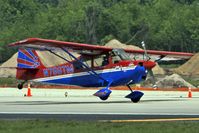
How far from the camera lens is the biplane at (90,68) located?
95.1 feet

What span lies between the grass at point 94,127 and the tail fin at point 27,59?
1669 centimetres

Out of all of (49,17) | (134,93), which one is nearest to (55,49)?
(134,93)

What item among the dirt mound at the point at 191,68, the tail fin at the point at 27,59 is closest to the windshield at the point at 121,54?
the tail fin at the point at 27,59

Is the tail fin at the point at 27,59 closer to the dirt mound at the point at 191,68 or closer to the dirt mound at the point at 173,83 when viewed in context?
the dirt mound at the point at 173,83

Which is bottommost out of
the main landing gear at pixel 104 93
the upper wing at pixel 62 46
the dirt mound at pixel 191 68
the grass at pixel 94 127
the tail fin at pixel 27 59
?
the grass at pixel 94 127

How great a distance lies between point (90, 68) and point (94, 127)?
15.5 meters

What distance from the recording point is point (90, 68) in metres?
30.7

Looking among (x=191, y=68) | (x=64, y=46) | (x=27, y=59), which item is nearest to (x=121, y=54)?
(x=64, y=46)

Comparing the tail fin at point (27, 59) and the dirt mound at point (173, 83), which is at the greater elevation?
the tail fin at point (27, 59)

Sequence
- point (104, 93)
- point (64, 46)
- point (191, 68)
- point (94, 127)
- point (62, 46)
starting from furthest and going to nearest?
point (191, 68) → point (64, 46) → point (62, 46) → point (104, 93) → point (94, 127)

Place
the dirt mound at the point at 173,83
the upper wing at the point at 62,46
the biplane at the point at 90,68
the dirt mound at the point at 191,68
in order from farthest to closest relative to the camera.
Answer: the dirt mound at the point at 191,68
the dirt mound at the point at 173,83
the biplane at the point at 90,68
the upper wing at the point at 62,46

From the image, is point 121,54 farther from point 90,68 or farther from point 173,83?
point 173,83

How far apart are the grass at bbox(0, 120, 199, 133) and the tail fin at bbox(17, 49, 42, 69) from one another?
16691 mm

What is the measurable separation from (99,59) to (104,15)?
72.9 meters
